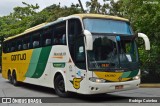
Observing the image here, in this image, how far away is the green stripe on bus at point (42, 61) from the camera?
53.7ft

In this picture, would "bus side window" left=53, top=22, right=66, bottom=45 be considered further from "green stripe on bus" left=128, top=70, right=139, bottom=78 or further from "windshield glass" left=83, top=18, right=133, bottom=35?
"green stripe on bus" left=128, top=70, right=139, bottom=78

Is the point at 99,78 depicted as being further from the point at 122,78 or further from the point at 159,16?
the point at 159,16

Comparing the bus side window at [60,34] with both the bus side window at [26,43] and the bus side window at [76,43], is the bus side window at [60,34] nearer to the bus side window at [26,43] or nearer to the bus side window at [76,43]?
the bus side window at [76,43]

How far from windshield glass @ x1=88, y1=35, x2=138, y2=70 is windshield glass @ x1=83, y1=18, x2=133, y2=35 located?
0.35m

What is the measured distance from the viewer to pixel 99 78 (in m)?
12.6

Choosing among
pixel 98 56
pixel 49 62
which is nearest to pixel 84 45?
pixel 98 56

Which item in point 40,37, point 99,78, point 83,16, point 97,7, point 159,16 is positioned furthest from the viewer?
point 97,7

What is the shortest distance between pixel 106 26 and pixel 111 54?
1.22m

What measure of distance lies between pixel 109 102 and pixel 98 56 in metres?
1.73

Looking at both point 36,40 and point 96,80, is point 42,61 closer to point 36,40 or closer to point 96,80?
point 36,40

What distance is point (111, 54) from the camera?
42.5 ft

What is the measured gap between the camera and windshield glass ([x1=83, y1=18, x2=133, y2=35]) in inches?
519

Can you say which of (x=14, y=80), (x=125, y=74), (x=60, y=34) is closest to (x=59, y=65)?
(x=60, y=34)

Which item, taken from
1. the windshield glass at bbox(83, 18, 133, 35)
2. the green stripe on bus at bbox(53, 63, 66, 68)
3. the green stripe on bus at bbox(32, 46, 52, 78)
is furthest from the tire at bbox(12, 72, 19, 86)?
the windshield glass at bbox(83, 18, 133, 35)
